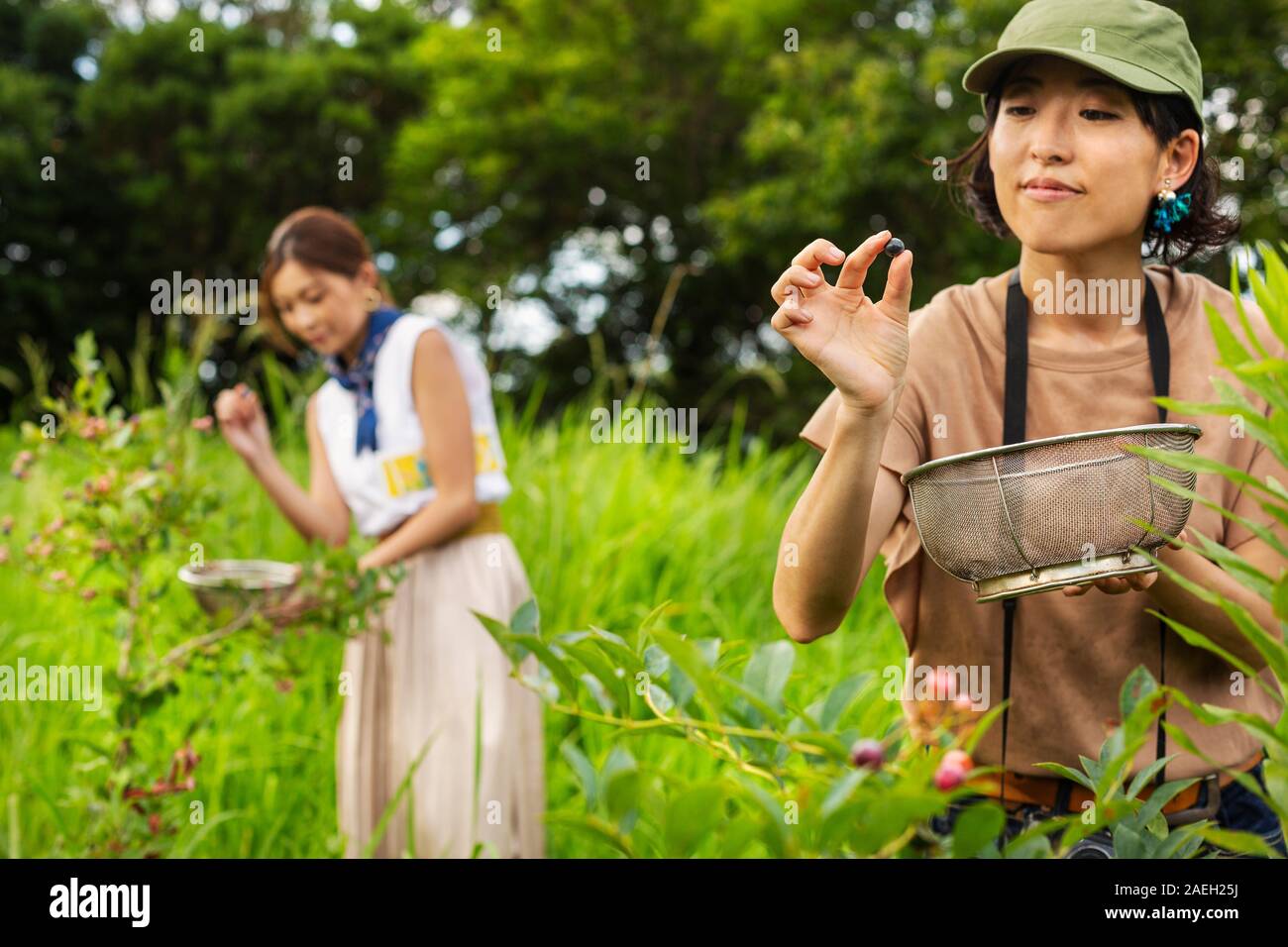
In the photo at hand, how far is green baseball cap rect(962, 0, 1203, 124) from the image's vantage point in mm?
1237

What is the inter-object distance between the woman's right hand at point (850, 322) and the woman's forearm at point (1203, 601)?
292mm

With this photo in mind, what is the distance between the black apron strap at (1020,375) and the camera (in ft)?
4.41

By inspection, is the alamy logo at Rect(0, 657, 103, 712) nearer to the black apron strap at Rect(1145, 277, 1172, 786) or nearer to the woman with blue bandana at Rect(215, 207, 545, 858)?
the woman with blue bandana at Rect(215, 207, 545, 858)

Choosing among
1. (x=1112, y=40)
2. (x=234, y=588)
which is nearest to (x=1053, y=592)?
(x=1112, y=40)

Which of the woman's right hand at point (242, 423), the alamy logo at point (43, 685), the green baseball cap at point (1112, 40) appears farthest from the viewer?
the alamy logo at point (43, 685)

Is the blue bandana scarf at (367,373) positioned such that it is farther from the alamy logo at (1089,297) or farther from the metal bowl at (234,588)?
the alamy logo at (1089,297)

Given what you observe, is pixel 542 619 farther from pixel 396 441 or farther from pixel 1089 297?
pixel 1089 297

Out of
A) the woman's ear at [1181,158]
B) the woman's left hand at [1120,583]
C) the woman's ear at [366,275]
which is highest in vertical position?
the woman's ear at [366,275]

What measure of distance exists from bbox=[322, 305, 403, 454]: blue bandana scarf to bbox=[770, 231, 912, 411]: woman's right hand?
2043mm

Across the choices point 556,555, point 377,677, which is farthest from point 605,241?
point 377,677

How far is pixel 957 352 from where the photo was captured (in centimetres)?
139

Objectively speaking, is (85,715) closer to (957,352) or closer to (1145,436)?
(957,352)

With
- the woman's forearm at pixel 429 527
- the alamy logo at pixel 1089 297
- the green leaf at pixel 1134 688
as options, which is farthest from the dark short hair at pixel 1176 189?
the woman's forearm at pixel 429 527

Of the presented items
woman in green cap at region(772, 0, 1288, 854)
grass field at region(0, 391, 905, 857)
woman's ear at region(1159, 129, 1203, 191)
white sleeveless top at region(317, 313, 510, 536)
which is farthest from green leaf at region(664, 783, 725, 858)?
white sleeveless top at region(317, 313, 510, 536)
